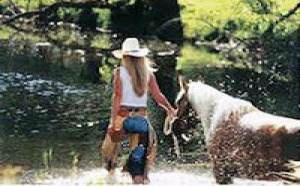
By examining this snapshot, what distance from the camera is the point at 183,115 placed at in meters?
4.89

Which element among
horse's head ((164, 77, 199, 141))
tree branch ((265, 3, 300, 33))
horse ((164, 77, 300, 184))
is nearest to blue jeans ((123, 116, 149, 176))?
horse ((164, 77, 300, 184))

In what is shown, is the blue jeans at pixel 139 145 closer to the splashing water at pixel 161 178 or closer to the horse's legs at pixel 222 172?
the splashing water at pixel 161 178

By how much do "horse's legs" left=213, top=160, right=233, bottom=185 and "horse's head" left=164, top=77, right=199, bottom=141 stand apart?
0.89 feet

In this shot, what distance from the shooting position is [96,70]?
38.7 feet

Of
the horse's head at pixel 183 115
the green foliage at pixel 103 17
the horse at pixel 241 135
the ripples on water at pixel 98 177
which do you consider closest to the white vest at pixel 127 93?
the horse at pixel 241 135

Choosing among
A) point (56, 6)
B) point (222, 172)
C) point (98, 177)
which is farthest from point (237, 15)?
point (222, 172)

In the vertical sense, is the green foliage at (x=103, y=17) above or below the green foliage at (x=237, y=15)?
below

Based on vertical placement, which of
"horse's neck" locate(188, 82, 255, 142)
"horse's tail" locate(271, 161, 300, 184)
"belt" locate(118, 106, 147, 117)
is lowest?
"horse's tail" locate(271, 161, 300, 184)

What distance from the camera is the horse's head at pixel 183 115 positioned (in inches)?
189

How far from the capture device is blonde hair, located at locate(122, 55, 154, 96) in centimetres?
371

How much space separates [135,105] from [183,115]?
45.1 inches

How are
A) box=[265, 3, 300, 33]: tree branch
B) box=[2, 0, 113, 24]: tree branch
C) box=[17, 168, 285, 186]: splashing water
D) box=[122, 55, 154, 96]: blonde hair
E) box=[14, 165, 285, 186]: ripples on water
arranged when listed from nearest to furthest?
box=[122, 55, 154, 96]: blonde hair
box=[17, 168, 285, 186]: splashing water
box=[14, 165, 285, 186]: ripples on water
box=[265, 3, 300, 33]: tree branch
box=[2, 0, 113, 24]: tree branch

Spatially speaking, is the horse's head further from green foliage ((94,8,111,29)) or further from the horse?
green foliage ((94,8,111,29))

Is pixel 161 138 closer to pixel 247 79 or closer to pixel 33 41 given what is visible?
pixel 247 79
